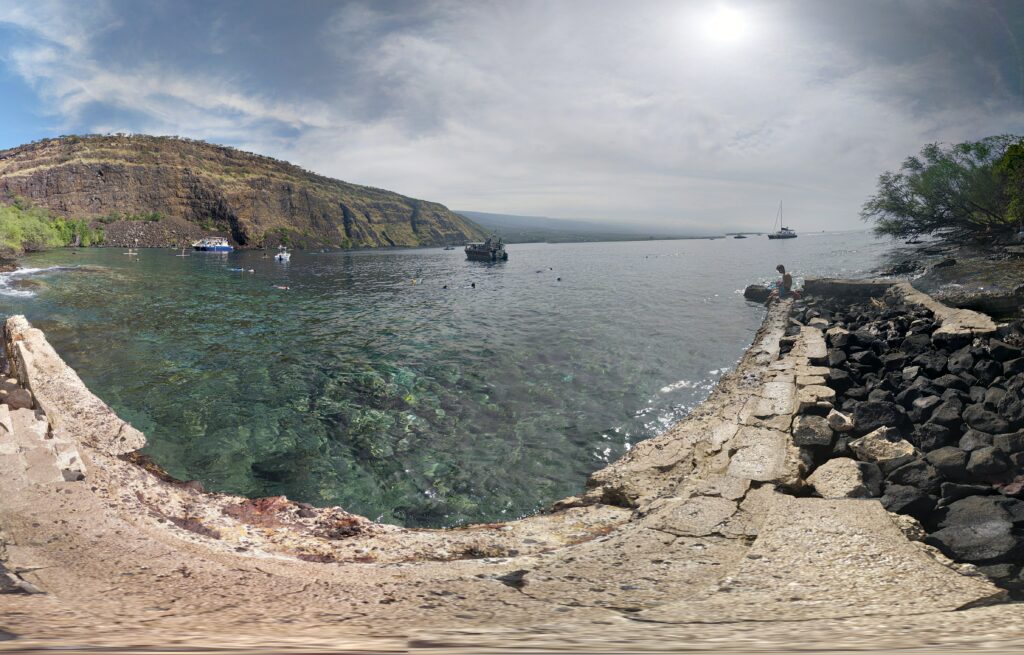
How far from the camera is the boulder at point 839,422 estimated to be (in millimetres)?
6557

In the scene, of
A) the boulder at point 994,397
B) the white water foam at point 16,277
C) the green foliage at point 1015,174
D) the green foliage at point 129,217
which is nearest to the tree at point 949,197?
the green foliage at point 1015,174

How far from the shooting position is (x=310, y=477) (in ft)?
24.2

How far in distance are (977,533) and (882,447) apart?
→ 2.02 meters

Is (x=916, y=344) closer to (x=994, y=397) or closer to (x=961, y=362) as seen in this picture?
(x=961, y=362)

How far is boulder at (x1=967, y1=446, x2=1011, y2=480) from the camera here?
15.9 feet

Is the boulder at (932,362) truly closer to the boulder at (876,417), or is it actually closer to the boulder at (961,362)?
the boulder at (961,362)

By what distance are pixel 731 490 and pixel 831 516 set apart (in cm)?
105

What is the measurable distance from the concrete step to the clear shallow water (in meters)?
3.75

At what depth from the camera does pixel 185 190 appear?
116 metres

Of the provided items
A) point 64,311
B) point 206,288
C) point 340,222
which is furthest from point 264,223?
point 64,311

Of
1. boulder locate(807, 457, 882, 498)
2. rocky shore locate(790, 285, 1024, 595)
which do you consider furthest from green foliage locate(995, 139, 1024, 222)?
boulder locate(807, 457, 882, 498)

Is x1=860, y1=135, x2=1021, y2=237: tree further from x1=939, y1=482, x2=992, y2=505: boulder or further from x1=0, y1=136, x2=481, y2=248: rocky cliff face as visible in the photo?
x1=0, y1=136, x2=481, y2=248: rocky cliff face

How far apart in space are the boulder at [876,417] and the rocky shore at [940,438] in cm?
1

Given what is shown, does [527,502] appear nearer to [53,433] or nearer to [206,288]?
[53,433]
